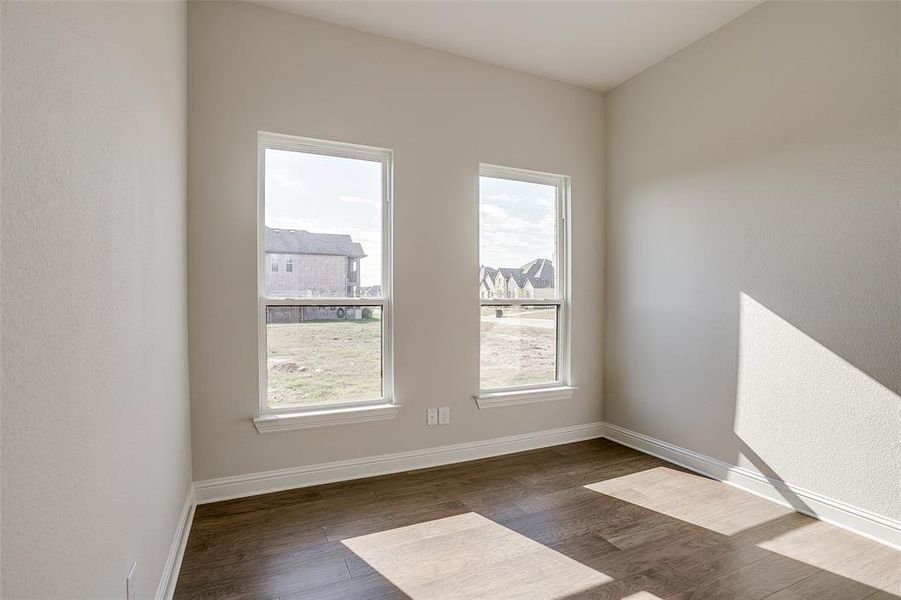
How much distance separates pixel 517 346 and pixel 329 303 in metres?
1.60

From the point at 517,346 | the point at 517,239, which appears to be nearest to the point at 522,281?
the point at 517,239

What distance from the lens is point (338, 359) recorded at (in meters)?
3.05

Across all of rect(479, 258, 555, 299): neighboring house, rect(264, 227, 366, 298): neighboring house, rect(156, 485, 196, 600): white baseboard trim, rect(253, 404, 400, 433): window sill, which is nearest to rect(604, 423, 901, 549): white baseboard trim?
rect(479, 258, 555, 299): neighboring house

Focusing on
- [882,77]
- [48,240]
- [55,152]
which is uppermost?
[882,77]

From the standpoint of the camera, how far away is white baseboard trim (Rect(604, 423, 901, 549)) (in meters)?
2.26

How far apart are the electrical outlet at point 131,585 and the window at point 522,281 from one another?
2.40m

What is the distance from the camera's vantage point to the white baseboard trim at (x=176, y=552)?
5.77 ft

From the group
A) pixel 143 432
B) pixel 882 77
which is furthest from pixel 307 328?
pixel 882 77

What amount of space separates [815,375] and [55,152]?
337 cm

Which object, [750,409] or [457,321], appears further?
[457,321]

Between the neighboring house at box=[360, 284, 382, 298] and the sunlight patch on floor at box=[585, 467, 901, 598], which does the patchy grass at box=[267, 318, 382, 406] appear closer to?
the neighboring house at box=[360, 284, 382, 298]

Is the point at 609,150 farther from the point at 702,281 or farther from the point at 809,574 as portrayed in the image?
the point at 809,574

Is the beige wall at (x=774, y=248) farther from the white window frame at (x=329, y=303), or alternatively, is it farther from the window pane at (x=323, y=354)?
the window pane at (x=323, y=354)

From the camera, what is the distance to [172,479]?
6.64 ft
